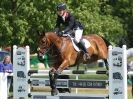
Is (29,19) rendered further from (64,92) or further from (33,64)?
(33,64)

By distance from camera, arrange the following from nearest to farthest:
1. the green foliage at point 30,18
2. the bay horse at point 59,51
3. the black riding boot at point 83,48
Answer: the bay horse at point 59,51 → the black riding boot at point 83,48 → the green foliage at point 30,18

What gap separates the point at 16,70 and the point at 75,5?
556 inches

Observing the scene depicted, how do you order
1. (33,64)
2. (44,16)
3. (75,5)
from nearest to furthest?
1. (44,16)
2. (75,5)
3. (33,64)

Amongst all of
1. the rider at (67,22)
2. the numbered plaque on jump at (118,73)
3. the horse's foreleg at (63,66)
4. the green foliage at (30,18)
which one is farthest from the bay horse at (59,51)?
the green foliage at (30,18)

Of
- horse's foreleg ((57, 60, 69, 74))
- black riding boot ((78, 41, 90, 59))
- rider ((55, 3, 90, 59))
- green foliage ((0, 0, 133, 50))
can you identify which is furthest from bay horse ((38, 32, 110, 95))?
green foliage ((0, 0, 133, 50))

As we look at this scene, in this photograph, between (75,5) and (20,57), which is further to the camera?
(75,5)

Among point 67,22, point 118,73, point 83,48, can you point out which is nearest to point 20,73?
point 67,22

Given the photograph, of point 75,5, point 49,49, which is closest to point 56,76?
point 49,49

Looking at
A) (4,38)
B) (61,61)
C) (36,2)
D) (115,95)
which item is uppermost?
(36,2)

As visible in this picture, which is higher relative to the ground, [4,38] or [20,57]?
[4,38]

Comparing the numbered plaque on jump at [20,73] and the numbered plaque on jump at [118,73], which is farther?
the numbered plaque on jump at [20,73]

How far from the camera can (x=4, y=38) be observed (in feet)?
81.5

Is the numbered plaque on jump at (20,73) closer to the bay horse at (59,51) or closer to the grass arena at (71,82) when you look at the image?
the grass arena at (71,82)

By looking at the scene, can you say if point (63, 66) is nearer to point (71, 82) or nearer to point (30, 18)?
point (71, 82)
